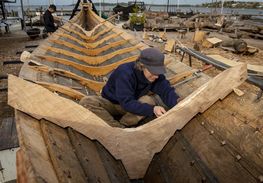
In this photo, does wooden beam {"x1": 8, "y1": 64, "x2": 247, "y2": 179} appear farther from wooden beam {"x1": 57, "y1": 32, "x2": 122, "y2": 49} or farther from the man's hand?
wooden beam {"x1": 57, "y1": 32, "x2": 122, "y2": 49}

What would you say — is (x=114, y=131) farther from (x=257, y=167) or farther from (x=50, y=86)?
(x=50, y=86)

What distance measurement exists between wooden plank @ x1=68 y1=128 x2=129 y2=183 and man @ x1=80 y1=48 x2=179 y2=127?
70cm

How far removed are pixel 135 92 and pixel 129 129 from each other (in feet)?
3.19

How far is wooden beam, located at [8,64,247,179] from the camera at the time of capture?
279 cm

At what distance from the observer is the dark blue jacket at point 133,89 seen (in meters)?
3.41

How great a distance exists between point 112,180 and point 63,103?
0.94 meters

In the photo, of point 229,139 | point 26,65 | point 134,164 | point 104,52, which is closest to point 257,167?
point 229,139

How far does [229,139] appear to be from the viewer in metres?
2.80

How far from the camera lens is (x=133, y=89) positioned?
3670 mm

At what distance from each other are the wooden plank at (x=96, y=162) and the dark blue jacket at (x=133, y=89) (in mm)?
697

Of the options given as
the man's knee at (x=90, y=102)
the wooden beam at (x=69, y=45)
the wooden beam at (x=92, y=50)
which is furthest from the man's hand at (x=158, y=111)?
the wooden beam at (x=69, y=45)

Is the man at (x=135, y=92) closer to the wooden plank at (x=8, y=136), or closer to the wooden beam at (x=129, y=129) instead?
the wooden beam at (x=129, y=129)

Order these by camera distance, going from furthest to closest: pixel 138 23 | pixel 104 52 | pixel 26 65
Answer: pixel 138 23 < pixel 104 52 < pixel 26 65

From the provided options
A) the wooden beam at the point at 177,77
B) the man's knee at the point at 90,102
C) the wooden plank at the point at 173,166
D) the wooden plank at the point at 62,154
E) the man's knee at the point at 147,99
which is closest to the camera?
the wooden plank at the point at 62,154
